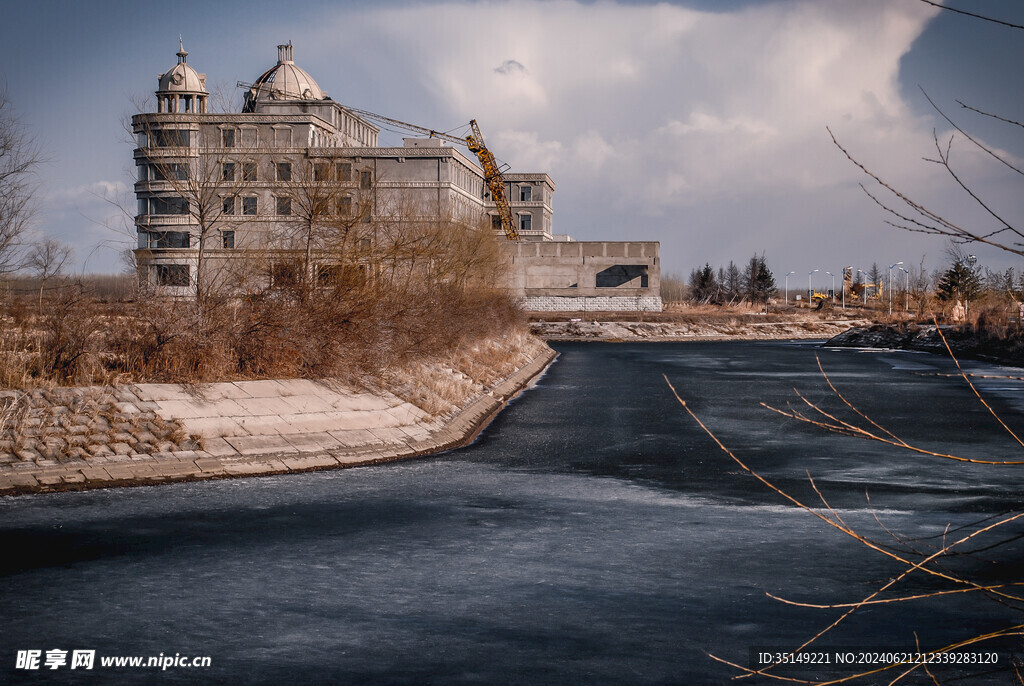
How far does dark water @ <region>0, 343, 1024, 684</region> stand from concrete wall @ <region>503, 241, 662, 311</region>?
8061 centimetres

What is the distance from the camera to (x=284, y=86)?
107 meters

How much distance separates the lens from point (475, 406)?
23984 millimetres

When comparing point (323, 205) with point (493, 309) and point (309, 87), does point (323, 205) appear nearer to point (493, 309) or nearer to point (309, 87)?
point (493, 309)

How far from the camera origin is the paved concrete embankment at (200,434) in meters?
14.0

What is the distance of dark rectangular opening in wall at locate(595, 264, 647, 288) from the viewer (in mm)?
98562

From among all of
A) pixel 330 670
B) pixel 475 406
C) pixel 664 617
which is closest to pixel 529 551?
pixel 664 617

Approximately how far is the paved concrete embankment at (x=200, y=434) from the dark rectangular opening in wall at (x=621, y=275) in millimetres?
79875

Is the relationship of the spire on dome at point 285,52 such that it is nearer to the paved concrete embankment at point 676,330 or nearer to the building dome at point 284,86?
the building dome at point 284,86

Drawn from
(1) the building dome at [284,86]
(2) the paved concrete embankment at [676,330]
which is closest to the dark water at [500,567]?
(2) the paved concrete embankment at [676,330]

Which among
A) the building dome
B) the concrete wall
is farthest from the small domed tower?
the concrete wall

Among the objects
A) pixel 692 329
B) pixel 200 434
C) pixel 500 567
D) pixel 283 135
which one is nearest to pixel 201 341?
pixel 200 434

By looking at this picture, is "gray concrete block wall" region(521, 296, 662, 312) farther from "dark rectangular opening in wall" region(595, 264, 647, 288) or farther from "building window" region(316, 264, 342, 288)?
"building window" region(316, 264, 342, 288)

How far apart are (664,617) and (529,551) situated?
2.53 meters

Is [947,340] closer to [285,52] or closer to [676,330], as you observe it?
[676,330]
